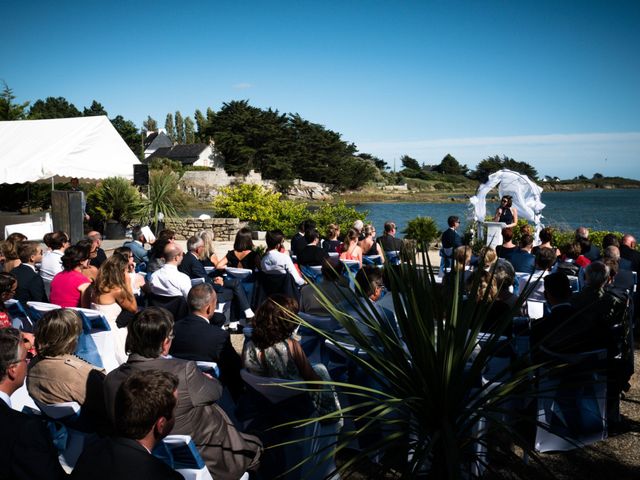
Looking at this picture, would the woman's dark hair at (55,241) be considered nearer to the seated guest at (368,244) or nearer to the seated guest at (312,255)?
the seated guest at (312,255)

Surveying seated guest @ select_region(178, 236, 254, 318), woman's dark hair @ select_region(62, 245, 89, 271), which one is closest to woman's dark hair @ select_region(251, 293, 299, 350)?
woman's dark hair @ select_region(62, 245, 89, 271)

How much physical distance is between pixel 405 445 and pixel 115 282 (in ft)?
11.0

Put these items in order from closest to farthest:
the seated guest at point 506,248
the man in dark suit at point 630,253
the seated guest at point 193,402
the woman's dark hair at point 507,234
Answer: the seated guest at point 193,402
the man in dark suit at point 630,253
the seated guest at point 506,248
the woman's dark hair at point 507,234

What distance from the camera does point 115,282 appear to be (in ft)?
15.6

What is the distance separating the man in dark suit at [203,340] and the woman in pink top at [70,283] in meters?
1.66

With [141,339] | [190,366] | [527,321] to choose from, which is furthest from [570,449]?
[141,339]

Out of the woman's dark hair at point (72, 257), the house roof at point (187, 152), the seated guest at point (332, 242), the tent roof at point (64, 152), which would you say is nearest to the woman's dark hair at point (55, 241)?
the woman's dark hair at point (72, 257)

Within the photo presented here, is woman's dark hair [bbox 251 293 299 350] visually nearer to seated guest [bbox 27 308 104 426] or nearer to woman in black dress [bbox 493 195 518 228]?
A: seated guest [bbox 27 308 104 426]

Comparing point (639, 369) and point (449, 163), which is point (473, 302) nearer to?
point (639, 369)

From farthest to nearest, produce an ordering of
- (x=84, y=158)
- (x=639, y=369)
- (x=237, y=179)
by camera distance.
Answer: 1. (x=237, y=179)
2. (x=84, y=158)
3. (x=639, y=369)

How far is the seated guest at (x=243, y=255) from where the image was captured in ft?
22.6

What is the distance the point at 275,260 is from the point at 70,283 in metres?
2.22

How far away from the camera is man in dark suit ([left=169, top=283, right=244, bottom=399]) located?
374 centimetres

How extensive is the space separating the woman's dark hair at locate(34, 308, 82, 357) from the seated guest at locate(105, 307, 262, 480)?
0.42 m
